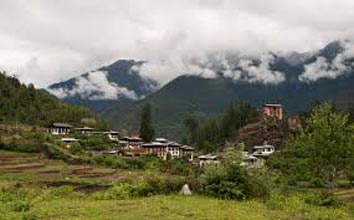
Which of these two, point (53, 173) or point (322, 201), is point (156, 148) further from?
point (322, 201)

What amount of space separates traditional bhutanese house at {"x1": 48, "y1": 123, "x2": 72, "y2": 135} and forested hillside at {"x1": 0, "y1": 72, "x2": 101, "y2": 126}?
6338 millimetres

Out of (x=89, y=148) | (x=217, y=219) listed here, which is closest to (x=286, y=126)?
(x=89, y=148)

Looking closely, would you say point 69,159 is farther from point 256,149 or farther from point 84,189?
point 256,149

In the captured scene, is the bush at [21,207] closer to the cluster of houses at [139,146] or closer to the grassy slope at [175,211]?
the grassy slope at [175,211]

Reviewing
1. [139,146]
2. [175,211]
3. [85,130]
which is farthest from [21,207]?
[85,130]

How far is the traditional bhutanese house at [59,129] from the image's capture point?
157 meters

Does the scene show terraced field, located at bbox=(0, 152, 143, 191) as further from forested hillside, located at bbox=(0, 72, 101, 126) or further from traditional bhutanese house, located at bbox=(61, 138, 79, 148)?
forested hillside, located at bbox=(0, 72, 101, 126)

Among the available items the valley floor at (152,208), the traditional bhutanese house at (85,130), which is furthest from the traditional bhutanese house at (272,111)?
the valley floor at (152,208)

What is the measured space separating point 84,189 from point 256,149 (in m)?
93.0

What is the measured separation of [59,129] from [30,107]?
1544 cm

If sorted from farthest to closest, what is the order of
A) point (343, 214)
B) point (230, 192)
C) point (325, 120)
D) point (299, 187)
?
point (299, 187) < point (325, 120) < point (230, 192) < point (343, 214)

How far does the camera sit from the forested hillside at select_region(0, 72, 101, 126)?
161 metres

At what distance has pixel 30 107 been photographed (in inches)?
6718

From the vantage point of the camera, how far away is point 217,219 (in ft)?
89.3
